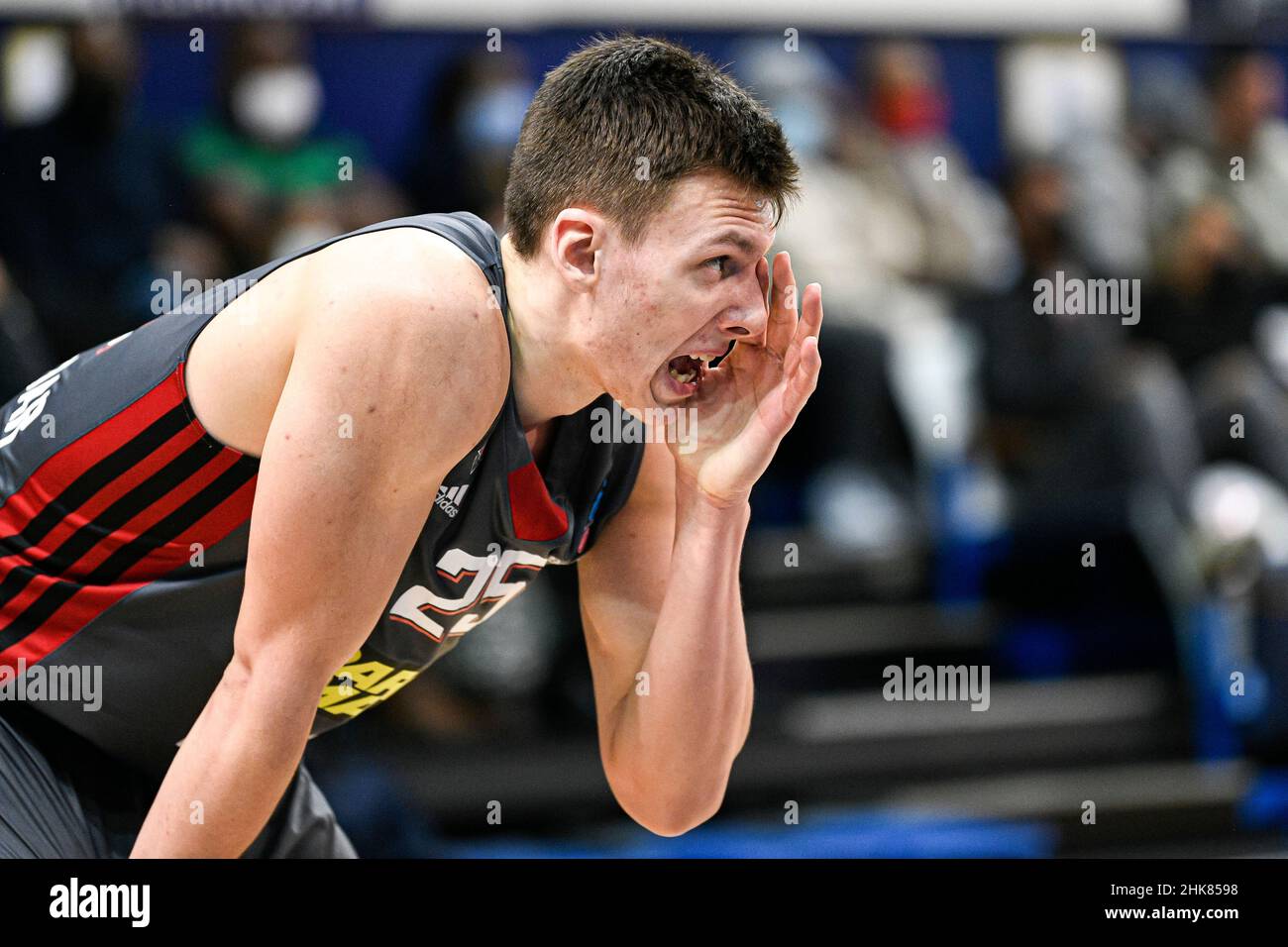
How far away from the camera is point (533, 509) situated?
2.08 m

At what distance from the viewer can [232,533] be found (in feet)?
6.75

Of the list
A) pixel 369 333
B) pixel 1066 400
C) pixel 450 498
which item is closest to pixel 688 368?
pixel 450 498

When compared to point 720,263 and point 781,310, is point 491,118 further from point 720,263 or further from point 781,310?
point 720,263

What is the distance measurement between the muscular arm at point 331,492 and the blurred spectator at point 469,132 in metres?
3.10

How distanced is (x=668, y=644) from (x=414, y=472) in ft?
1.85

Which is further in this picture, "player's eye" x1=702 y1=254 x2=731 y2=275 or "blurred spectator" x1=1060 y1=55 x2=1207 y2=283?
"blurred spectator" x1=1060 y1=55 x2=1207 y2=283

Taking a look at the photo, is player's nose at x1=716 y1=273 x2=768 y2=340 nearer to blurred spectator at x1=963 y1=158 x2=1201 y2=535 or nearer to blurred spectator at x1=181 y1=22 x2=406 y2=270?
blurred spectator at x1=181 y1=22 x2=406 y2=270

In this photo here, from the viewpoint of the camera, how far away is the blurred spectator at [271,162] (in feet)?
15.5

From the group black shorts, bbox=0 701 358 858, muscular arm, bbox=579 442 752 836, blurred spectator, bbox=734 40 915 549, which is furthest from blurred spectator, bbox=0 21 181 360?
muscular arm, bbox=579 442 752 836

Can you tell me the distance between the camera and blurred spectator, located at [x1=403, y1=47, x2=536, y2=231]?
195 inches

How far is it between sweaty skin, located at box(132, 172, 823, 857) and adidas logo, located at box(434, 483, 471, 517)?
0.11m

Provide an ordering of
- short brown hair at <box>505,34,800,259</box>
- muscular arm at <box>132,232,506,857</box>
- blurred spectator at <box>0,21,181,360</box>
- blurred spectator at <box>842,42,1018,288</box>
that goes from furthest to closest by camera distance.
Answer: blurred spectator at <box>842,42,1018,288</box>
blurred spectator at <box>0,21,181,360</box>
short brown hair at <box>505,34,800,259</box>
muscular arm at <box>132,232,506,857</box>

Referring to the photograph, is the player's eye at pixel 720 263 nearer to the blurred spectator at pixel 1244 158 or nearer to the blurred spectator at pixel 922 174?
the blurred spectator at pixel 922 174

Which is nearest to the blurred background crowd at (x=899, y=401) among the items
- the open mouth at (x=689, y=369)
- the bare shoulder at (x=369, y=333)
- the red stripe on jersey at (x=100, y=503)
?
the red stripe on jersey at (x=100, y=503)
